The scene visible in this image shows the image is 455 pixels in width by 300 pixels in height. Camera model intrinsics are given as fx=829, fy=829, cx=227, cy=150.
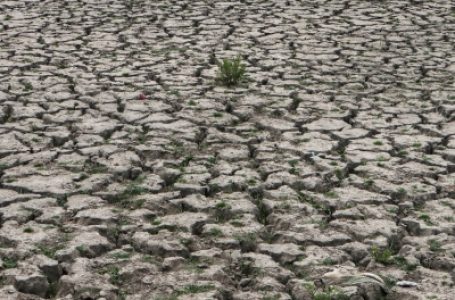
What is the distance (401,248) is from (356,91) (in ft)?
8.76

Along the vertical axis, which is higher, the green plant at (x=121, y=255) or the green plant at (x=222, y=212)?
the green plant at (x=121, y=255)

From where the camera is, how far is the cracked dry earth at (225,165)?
339 cm

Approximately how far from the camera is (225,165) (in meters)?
Result: 4.58

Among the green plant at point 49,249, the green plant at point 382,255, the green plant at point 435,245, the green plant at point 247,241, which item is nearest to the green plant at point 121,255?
the green plant at point 49,249

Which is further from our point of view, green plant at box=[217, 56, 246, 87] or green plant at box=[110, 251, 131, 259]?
green plant at box=[217, 56, 246, 87]

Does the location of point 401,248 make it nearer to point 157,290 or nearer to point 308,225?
point 308,225

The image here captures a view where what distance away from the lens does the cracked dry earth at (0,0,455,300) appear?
3393mm

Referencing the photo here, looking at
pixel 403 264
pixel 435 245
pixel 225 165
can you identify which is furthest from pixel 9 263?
pixel 435 245

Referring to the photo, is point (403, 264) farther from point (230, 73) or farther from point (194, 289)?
point (230, 73)

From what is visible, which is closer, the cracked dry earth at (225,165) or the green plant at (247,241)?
the cracked dry earth at (225,165)

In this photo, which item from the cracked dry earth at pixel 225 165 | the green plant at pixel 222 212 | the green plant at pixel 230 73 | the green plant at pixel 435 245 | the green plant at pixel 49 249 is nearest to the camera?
the cracked dry earth at pixel 225 165

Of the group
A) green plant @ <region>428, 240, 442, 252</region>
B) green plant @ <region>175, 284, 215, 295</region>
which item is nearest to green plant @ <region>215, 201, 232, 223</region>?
green plant @ <region>175, 284, 215, 295</region>

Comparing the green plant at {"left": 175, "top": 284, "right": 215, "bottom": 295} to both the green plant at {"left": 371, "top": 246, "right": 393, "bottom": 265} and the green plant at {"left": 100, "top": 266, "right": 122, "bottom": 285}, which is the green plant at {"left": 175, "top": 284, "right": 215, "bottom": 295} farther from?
the green plant at {"left": 371, "top": 246, "right": 393, "bottom": 265}

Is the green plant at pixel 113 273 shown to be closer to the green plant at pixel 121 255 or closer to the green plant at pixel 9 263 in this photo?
the green plant at pixel 121 255
